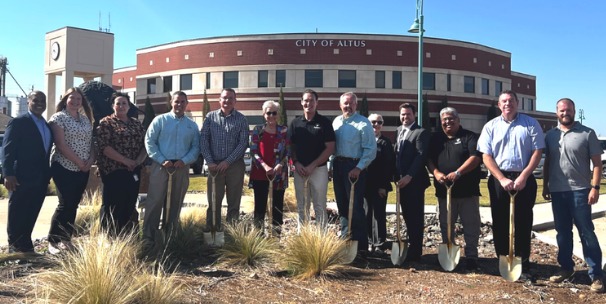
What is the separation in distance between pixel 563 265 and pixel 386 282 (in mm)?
1835

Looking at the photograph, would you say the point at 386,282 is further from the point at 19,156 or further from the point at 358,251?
the point at 19,156

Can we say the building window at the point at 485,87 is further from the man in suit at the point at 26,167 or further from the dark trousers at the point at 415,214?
the man in suit at the point at 26,167

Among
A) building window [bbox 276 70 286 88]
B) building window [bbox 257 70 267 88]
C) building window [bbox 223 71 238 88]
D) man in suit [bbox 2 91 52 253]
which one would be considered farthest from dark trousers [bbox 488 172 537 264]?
building window [bbox 223 71 238 88]

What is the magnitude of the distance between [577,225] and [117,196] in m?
4.92

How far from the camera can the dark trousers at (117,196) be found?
5961mm

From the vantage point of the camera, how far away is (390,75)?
43.7 m

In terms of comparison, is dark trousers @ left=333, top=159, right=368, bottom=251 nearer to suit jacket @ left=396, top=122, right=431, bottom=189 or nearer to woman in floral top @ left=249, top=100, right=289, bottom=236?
suit jacket @ left=396, top=122, right=431, bottom=189

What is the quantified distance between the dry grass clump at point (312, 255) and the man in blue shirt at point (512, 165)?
1.71 metres

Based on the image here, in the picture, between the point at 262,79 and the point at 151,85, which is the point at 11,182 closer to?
the point at 262,79

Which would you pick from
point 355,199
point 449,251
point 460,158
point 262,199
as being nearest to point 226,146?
point 262,199

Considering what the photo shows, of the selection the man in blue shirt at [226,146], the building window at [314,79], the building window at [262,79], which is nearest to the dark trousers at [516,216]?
the man in blue shirt at [226,146]

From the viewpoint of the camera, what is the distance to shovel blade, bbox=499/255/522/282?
505 centimetres

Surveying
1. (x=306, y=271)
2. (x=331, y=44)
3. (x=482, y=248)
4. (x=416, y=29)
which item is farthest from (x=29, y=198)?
(x=331, y=44)

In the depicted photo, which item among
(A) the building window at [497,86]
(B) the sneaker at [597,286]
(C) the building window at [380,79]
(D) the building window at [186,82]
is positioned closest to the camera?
(B) the sneaker at [597,286]
